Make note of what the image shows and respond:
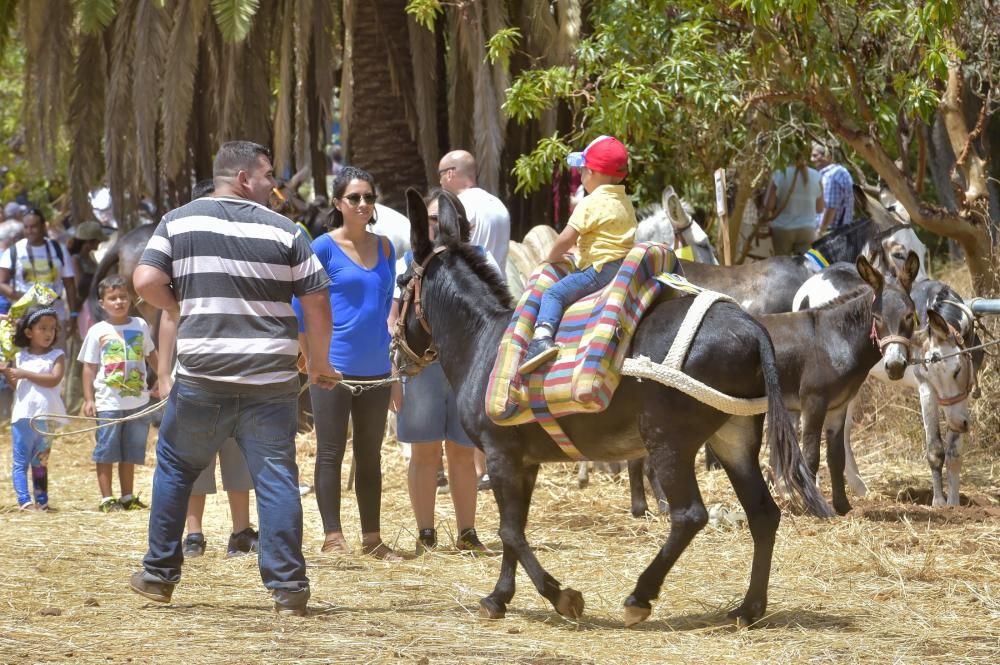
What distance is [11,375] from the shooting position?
380 inches

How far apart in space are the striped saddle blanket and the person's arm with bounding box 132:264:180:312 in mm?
1543

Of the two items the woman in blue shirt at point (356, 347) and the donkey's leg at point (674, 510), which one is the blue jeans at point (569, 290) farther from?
the woman in blue shirt at point (356, 347)

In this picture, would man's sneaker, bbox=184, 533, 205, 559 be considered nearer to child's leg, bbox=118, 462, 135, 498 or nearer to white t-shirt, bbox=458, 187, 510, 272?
child's leg, bbox=118, 462, 135, 498

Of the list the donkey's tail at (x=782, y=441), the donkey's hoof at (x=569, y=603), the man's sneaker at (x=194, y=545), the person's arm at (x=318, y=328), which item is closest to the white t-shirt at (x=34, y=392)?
the man's sneaker at (x=194, y=545)

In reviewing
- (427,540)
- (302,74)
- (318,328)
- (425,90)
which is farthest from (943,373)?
(302,74)

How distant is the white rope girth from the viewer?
222 inches

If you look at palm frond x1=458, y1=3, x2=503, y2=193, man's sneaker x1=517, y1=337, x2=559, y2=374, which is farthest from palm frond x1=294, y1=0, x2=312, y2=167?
man's sneaker x1=517, y1=337, x2=559, y2=374

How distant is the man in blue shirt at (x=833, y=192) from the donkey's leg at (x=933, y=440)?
5.49 metres

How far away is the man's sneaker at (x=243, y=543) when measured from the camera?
25.6 ft

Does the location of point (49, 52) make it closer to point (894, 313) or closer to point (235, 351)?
point (235, 351)

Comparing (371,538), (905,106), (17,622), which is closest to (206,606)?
(17,622)

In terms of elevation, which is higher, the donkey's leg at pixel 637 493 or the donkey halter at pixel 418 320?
the donkey halter at pixel 418 320

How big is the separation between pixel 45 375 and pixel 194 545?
8.71 feet

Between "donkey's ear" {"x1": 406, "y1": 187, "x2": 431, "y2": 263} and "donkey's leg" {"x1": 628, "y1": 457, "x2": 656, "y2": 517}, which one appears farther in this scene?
"donkey's leg" {"x1": 628, "y1": 457, "x2": 656, "y2": 517}
